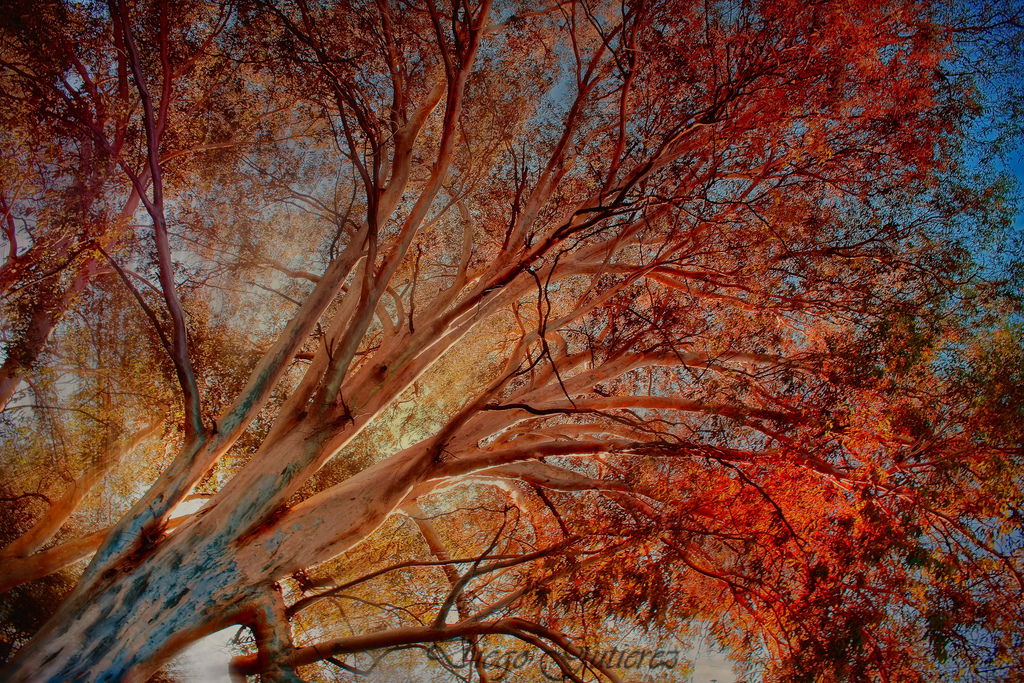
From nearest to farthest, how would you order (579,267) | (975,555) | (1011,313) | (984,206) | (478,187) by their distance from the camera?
(975,555)
(1011,313)
(984,206)
(579,267)
(478,187)

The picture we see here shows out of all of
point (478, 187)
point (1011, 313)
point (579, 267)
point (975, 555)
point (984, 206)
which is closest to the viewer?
point (975, 555)

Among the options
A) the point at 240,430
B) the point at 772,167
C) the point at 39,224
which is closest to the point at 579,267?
the point at 772,167

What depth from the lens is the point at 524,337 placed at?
4.01 meters

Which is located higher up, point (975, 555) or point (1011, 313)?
point (1011, 313)

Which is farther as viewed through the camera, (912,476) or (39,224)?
(39,224)

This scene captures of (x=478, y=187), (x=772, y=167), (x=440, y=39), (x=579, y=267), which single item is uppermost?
(x=478, y=187)

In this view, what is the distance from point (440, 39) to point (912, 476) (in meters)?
3.97

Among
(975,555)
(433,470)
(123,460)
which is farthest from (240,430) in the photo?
(975,555)

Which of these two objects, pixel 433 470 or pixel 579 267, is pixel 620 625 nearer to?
pixel 433 470

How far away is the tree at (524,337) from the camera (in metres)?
3.41

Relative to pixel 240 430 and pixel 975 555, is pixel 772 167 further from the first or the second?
pixel 240 430

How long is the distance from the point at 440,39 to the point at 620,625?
4.00 metres

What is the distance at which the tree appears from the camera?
11.2 feet

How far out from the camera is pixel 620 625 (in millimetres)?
4027
